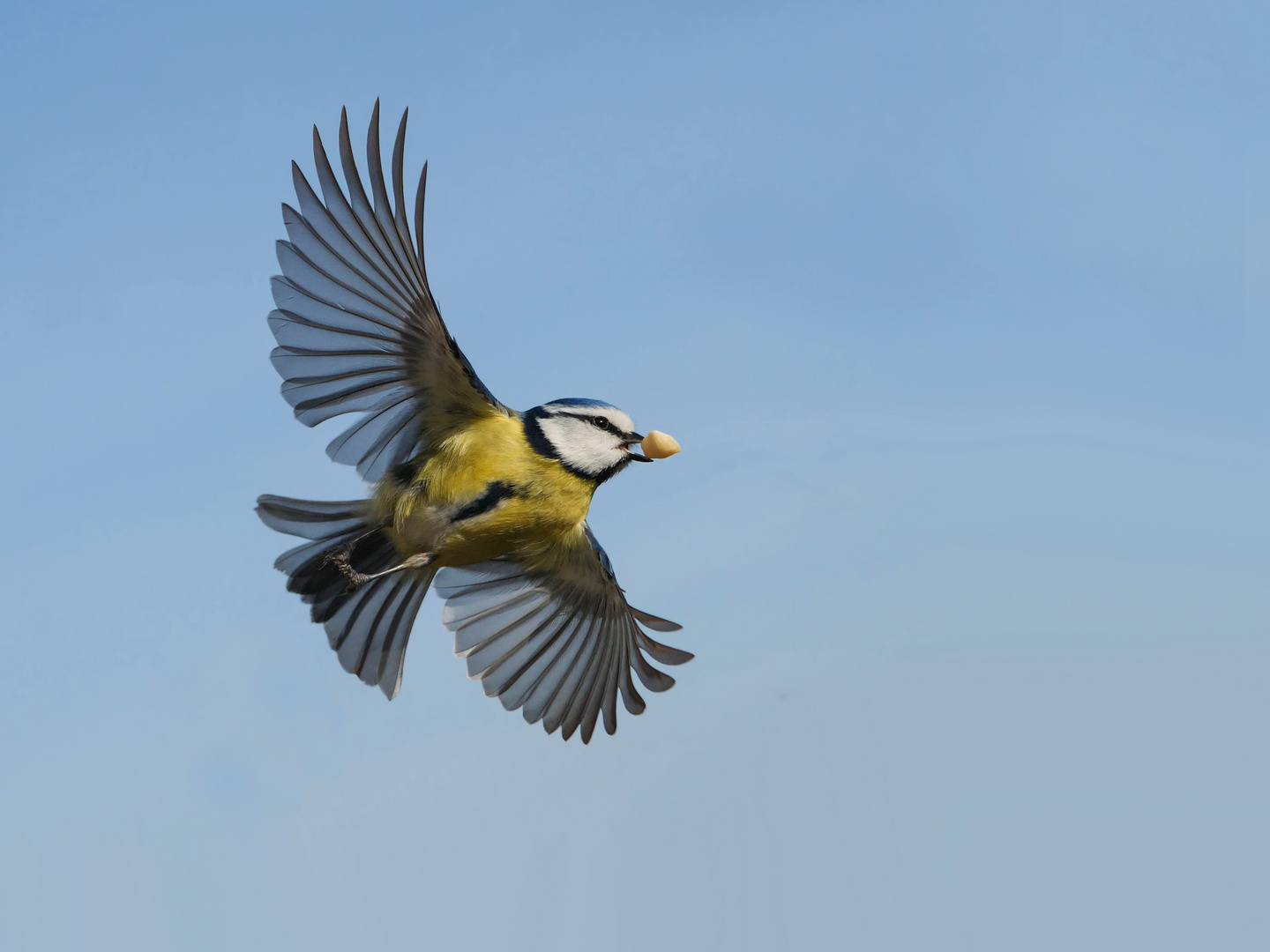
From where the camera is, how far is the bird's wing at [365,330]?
4992 millimetres

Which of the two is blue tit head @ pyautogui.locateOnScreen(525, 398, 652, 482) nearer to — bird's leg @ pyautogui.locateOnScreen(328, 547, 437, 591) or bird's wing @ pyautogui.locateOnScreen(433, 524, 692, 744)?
bird's leg @ pyautogui.locateOnScreen(328, 547, 437, 591)

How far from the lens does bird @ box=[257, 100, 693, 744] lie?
5.05 m

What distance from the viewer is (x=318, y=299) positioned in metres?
5.21

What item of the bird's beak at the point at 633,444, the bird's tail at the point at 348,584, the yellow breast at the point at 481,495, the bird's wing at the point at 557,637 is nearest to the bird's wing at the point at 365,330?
the yellow breast at the point at 481,495

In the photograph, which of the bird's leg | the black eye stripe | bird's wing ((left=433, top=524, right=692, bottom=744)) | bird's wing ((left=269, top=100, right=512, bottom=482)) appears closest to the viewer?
bird's wing ((left=269, top=100, right=512, bottom=482))

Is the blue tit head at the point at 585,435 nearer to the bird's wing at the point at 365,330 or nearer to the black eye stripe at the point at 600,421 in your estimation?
the black eye stripe at the point at 600,421

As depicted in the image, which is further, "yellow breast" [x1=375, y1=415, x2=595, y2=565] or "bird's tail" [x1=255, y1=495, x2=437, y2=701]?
"bird's tail" [x1=255, y1=495, x2=437, y2=701]

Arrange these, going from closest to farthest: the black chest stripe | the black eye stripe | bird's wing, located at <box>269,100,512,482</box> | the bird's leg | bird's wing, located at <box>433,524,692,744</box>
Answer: bird's wing, located at <box>269,100,512,482</box>, the black chest stripe, the black eye stripe, the bird's leg, bird's wing, located at <box>433,524,692,744</box>

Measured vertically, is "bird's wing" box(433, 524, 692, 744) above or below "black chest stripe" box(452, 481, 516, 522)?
above

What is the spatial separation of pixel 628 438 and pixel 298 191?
1740mm

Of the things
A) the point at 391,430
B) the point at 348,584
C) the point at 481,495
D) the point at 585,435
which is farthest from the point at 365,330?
the point at 348,584

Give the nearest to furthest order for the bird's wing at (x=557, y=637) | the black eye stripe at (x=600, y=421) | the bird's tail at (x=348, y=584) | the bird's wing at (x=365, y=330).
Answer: the bird's wing at (x=365, y=330) < the black eye stripe at (x=600, y=421) < the bird's tail at (x=348, y=584) < the bird's wing at (x=557, y=637)

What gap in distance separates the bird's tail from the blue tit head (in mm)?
943

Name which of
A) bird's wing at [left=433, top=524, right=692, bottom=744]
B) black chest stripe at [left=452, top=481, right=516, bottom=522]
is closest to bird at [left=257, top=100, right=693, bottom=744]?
black chest stripe at [left=452, top=481, right=516, bottom=522]
